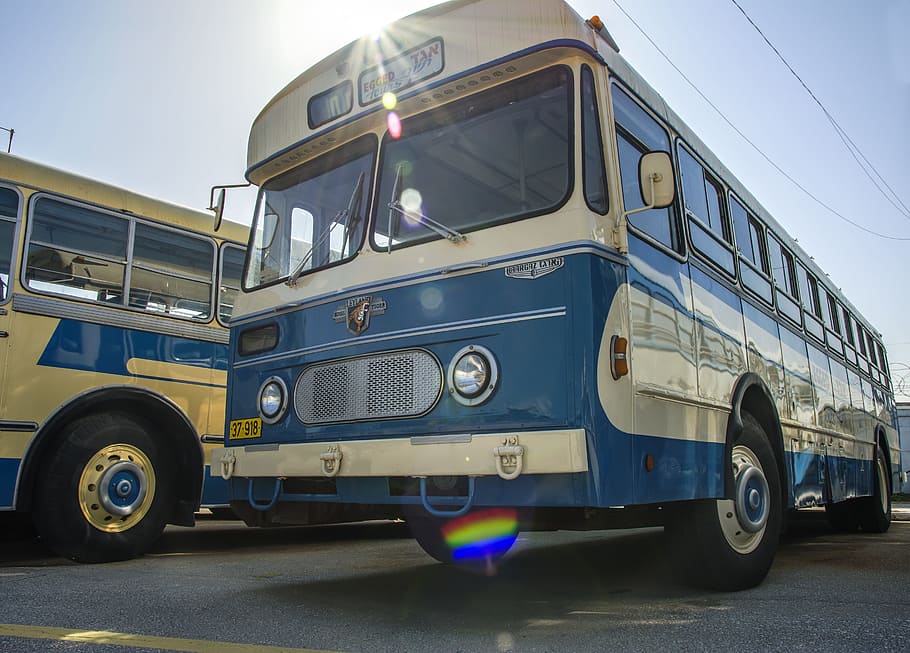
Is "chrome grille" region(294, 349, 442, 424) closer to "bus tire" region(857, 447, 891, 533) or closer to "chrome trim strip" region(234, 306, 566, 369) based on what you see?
"chrome trim strip" region(234, 306, 566, 369)

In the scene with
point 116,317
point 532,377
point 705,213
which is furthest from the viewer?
point 116,317

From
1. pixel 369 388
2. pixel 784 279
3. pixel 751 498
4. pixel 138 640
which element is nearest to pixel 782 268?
pixel 784 279

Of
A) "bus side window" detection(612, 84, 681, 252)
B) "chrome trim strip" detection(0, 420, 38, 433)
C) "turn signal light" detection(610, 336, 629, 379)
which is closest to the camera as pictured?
"turn signal light" detection(610, 336, 629, 379)

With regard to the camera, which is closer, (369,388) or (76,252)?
(369,388)

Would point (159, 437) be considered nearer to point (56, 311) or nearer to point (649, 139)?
point (56, 311)

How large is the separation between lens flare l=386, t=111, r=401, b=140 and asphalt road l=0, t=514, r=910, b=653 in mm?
2469

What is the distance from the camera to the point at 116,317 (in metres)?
6.22

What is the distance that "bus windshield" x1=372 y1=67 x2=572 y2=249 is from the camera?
370cm

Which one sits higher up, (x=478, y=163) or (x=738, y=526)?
(x=478, y=163)

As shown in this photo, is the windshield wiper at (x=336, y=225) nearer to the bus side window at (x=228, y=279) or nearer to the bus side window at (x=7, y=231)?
the bus side window at (x=7, y=231)

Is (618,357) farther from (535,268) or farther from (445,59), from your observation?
(445,59)

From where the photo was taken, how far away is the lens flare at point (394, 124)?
166 inches

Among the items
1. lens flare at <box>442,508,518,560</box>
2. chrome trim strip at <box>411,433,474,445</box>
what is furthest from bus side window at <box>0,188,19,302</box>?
chrome trim strip at <box>411,433,474,445</box>

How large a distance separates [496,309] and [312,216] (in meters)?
1.62
